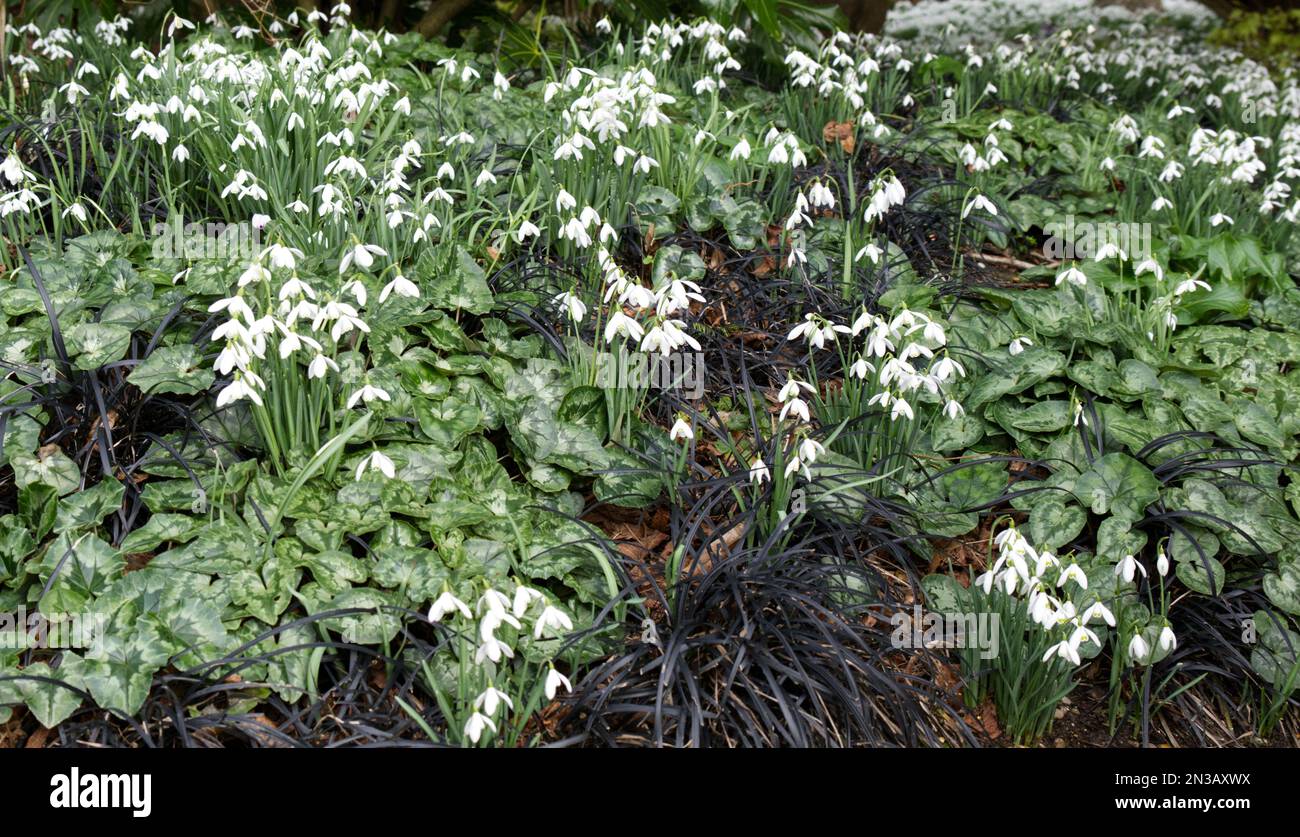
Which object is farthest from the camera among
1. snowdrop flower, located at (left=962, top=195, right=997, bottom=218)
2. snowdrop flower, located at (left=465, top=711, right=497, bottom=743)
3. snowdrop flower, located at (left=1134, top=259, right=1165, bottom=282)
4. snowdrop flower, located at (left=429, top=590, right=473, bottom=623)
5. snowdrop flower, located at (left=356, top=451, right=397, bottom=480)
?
snowdrop flower, located at (left=962, top=195, right=997, bottom=218)

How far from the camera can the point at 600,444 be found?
2.80 m

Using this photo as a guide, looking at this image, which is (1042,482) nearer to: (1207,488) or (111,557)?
(1207,488)

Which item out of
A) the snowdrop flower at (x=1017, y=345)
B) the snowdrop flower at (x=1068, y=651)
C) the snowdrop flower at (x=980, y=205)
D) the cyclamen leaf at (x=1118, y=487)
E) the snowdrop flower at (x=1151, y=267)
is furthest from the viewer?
the snowdrop flower at (x=980, y=205)

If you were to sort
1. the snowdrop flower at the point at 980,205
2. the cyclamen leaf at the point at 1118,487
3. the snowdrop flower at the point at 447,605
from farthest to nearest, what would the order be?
the snowdrop flower at the point at 980,205, the cyclamen leaf at the point at 1118,487, the snowdrop flower at the point at 447,605

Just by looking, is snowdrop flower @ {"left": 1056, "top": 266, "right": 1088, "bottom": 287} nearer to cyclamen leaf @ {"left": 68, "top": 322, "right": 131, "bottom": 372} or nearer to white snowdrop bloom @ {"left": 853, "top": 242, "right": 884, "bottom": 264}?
white snowdrop bloom @ {"left": 853, "top": 242, "right": 884, "bottom": 264}

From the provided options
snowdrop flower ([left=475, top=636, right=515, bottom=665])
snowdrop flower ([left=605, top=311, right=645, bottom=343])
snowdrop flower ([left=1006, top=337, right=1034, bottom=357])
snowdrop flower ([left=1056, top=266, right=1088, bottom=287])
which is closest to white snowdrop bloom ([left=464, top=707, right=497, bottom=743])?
snowdrop flower ([left=475, top=636, right=515, bottom=665])

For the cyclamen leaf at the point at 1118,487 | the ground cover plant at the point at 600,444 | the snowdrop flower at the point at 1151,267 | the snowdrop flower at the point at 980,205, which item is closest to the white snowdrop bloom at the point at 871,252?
the ground cover plant at the point at 600,444

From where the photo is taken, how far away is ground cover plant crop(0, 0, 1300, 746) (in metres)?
2.25

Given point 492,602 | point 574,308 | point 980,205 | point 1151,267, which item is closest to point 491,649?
point 492,602

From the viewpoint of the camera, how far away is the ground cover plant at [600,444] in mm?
2246

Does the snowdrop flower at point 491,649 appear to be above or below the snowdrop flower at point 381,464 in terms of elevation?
below

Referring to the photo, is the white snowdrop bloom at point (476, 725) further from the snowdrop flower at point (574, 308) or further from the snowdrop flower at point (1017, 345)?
the snowdrop flower at point (1017, 345)

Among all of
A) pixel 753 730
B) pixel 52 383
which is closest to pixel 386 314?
Answer: pixel 52 383

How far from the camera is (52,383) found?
2.71 metres
